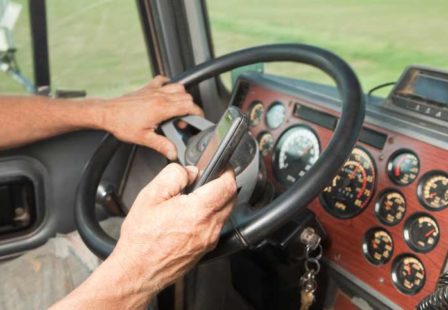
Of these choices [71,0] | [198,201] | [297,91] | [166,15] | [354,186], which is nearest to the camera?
[198,201]

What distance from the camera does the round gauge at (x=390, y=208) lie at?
1097mm

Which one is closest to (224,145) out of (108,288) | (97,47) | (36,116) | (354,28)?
(108,288)

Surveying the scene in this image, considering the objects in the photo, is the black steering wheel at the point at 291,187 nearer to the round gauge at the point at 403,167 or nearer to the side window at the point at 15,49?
the round gauge at the point at 403,167

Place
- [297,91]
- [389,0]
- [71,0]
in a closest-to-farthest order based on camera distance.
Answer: [297,91] → [71,0] → [389,0]

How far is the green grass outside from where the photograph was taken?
5.98 ft

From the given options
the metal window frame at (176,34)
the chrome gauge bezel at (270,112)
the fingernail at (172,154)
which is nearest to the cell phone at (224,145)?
the fingernail at (172,154)

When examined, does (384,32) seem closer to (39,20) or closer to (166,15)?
(166,15)

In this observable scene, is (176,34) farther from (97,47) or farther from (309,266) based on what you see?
(309,266)

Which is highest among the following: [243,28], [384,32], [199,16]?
[199,16]

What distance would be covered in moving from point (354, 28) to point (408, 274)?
2046 millimetres

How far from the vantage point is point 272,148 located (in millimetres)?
1399

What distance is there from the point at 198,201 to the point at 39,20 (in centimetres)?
111

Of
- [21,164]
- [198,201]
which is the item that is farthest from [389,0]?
[198,201]

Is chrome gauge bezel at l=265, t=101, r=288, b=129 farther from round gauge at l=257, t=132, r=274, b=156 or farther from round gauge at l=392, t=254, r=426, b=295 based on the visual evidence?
round gauge at l=392, t=254, r=426, b=295
